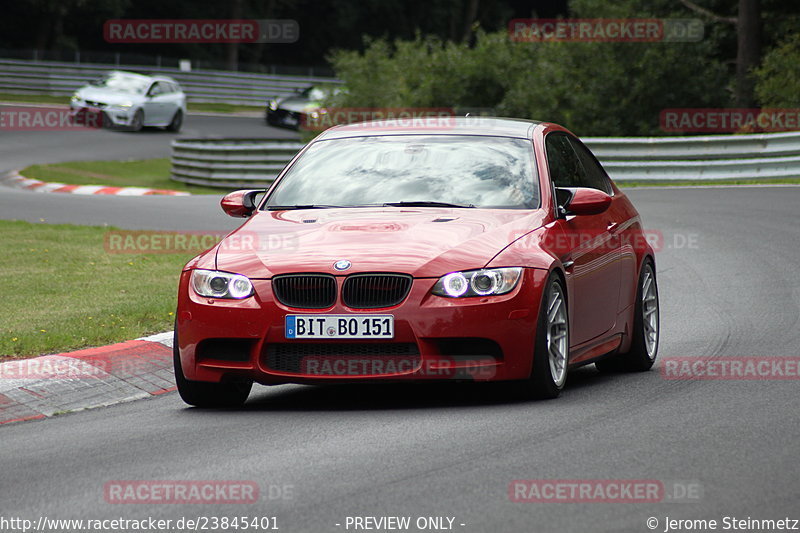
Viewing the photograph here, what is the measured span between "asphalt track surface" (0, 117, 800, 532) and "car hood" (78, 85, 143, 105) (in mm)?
30635

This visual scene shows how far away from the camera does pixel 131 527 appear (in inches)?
195

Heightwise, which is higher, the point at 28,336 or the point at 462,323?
the point at 462,323

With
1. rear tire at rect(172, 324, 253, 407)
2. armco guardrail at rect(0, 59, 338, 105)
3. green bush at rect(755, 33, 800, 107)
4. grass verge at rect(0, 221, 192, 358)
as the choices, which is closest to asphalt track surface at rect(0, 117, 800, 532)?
rear tire at rect(172, 324, 253, 407)

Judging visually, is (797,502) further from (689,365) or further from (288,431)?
(689,365)

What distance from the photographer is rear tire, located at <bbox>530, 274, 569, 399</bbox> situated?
7191mm

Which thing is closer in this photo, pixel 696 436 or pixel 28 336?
pixel 696 436

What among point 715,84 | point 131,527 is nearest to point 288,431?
point 131,527

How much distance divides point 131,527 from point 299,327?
2.22m

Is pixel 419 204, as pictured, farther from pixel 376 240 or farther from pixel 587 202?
pixel 587 202

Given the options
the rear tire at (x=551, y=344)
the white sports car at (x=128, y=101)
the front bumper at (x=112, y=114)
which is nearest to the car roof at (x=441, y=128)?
the rear tire at (x=551, y=344)

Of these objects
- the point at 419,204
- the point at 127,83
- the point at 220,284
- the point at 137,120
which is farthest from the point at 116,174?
the point at 220,284

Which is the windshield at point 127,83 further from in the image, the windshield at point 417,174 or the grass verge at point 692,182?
the windshield at point 417,174

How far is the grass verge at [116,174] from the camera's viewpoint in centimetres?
2698

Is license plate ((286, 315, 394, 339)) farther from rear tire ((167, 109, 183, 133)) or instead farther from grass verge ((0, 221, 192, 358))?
rear tire ((167, 109, 183, 133))
